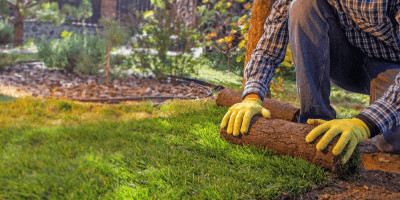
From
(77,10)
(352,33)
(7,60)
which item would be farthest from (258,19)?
(77,10)

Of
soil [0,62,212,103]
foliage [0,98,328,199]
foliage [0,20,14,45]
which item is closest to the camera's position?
foliage [0,98,328,199]

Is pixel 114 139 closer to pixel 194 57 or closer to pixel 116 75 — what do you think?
pixel 194 57

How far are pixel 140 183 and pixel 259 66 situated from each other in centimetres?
103

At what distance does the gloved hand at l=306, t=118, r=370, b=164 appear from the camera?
1362 millimetres

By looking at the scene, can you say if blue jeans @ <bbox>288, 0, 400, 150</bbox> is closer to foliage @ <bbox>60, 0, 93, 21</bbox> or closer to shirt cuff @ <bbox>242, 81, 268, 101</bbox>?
shirt cuff @ <bbox>242, 81, 268, 101</bbox>

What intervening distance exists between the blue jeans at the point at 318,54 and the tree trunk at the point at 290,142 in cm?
33

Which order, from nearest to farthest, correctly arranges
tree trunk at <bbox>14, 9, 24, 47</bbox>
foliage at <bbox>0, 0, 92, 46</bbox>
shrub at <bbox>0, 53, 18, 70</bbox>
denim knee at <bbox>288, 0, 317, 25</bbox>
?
1. denim knee at <bbox>288, 0, 317, 25</bbox>
2. shrub at <bbox>0, 53, 18, 70</bbox>
3. foliage at <bbox>0, 0, 92, 46</bbox>
4. tree trunk at <bbox>14, 9, 24, 47</bbox>

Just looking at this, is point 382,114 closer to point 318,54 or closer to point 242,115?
point 318,54

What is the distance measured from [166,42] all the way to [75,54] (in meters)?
2.00

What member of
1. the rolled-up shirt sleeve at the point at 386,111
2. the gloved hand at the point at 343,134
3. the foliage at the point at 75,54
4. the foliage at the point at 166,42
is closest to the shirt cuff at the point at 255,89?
the gloved hand at the point at 343,134

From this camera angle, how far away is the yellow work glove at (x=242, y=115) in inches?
64.5

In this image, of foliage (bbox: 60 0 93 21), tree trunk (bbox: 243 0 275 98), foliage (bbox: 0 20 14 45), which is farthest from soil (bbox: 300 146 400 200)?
foliage (bbox: 0 20 14 45)

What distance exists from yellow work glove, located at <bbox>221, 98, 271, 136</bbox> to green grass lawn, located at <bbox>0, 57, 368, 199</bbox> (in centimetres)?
14

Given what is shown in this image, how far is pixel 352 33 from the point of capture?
190 centimetres
